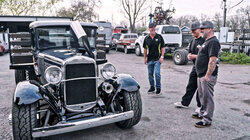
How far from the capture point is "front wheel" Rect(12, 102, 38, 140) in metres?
2.96

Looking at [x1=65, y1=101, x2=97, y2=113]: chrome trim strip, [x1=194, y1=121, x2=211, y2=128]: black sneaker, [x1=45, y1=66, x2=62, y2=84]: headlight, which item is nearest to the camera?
[x1=45, y1=66, x2=62, y2=84]: headlight

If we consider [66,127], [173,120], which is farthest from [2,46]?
[66,127]

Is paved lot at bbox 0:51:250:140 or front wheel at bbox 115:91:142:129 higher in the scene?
front wheel at bbox 115:91:142:129

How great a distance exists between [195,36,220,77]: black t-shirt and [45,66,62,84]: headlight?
2.55 metres

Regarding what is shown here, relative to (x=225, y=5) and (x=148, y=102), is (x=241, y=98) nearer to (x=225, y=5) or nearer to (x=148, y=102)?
(x=148, y=102)

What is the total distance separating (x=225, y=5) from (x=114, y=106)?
1572 centimetres

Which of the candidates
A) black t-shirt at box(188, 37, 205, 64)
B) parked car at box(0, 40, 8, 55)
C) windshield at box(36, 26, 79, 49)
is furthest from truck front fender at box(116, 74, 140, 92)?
parked car at box(0, 40, 8, 55)

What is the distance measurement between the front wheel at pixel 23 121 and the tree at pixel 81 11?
40.7 meters

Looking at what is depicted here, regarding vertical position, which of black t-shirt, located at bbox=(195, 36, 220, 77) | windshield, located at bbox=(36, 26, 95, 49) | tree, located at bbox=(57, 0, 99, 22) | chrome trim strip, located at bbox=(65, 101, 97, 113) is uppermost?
tree, located at bbox=(57, 0, 99, 22)

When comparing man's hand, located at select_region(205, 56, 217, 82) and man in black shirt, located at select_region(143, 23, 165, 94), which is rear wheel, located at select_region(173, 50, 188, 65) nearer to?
man in black shirt, located at select_region(143, 23, 165, 94)

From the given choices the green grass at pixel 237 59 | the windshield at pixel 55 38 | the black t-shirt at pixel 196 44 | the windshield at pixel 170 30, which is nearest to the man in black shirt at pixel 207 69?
the black t-shirt at pixel 196 44

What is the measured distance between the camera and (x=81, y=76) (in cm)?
339

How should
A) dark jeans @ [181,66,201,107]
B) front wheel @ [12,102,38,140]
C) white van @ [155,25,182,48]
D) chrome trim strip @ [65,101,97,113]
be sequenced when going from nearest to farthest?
front wheel @ [12,102,38,140] < chrome trim strip @ [65,101,97,113] < dark jeans @ [181,66,201,107] < white van @ [155,25,182,48]

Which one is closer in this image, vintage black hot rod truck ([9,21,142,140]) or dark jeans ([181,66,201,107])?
vintage black hot rod truck ([9,21,142,140])
